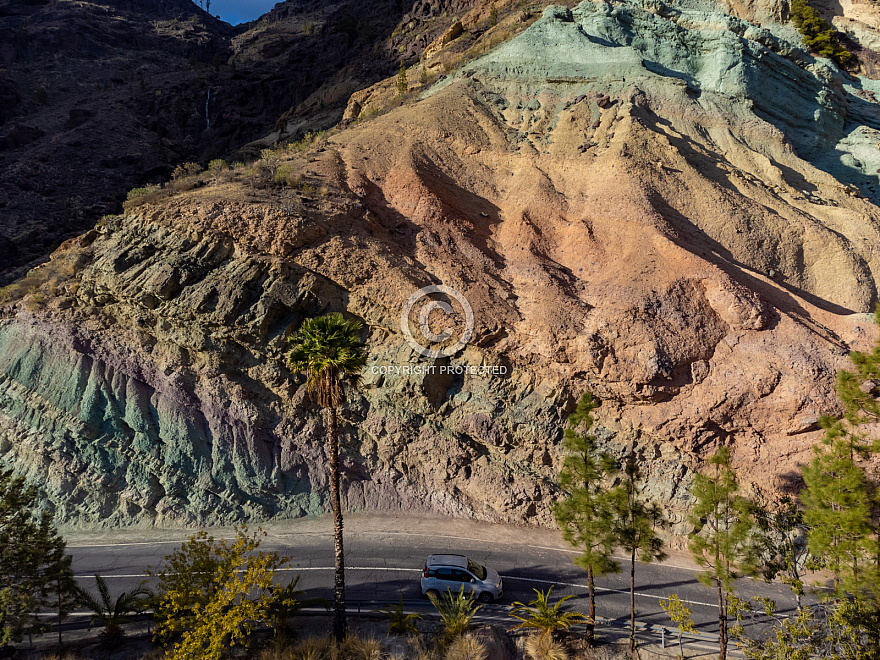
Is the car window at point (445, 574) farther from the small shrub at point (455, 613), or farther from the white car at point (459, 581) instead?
the small shrub at point (455, 613)

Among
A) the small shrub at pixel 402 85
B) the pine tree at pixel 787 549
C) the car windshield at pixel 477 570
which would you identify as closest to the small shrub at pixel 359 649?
the car windshield at pixel 477 570

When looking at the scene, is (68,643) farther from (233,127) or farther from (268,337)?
(233,127)

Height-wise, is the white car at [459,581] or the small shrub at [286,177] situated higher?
the small shrub at [286,177]

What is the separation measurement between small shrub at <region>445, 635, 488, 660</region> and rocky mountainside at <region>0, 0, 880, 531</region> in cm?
761

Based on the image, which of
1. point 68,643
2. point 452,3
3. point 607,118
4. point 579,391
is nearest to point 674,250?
point 579,391

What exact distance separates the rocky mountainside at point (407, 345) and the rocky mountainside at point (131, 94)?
2343 cm

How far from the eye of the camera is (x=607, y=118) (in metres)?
29.9

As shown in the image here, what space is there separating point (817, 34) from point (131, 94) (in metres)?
79.4

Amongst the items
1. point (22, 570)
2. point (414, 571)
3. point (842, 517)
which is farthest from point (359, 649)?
point (842, 517)

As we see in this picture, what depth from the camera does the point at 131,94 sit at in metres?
61.7

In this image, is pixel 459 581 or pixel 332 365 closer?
pixel 332 365

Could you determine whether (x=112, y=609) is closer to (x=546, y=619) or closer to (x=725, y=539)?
(x=546, y=619)

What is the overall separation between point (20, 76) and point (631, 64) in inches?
2990

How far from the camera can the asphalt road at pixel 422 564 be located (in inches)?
632
